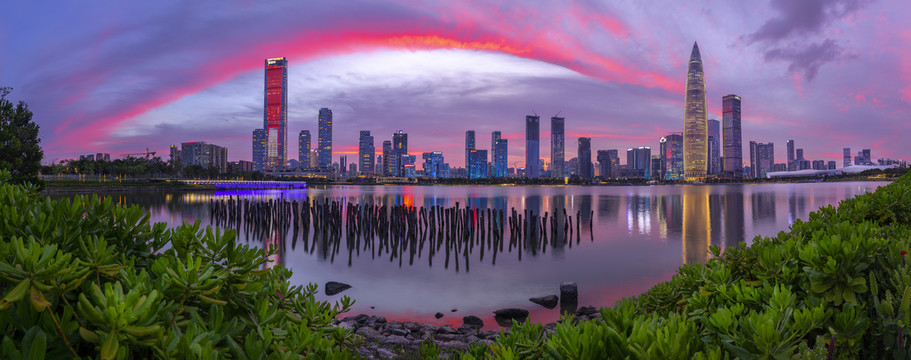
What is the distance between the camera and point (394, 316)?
12.4m

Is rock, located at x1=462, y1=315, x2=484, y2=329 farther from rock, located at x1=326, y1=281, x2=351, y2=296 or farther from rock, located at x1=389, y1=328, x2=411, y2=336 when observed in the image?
rock, located at x1=326, y1=281, x2=351, y2=296

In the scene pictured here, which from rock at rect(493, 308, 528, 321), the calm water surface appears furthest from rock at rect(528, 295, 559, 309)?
rock at rect(493, 308, 528, 321)

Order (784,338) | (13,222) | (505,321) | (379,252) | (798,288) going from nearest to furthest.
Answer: (784,338), (13,222), (798,288), (505,321), (379,252)

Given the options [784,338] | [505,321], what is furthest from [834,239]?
[505,321]

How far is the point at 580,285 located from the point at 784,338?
14521 millimetres

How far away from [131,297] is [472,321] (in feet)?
34.3

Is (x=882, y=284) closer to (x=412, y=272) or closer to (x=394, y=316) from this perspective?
(x=394, y=316)

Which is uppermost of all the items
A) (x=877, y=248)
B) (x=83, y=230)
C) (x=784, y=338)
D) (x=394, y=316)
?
(x=83, y=230)

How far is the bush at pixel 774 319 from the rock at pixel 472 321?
25.2 feet

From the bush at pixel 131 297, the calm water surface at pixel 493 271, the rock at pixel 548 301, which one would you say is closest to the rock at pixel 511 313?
the calm water surface at pixel 493 271

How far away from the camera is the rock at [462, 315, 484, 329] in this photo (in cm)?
1105

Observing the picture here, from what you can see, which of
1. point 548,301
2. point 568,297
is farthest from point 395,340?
point 568,297

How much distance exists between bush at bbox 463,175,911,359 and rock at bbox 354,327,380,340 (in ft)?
22.9

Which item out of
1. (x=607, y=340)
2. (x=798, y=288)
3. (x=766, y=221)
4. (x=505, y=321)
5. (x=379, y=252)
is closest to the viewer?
(x=607, y=340)
